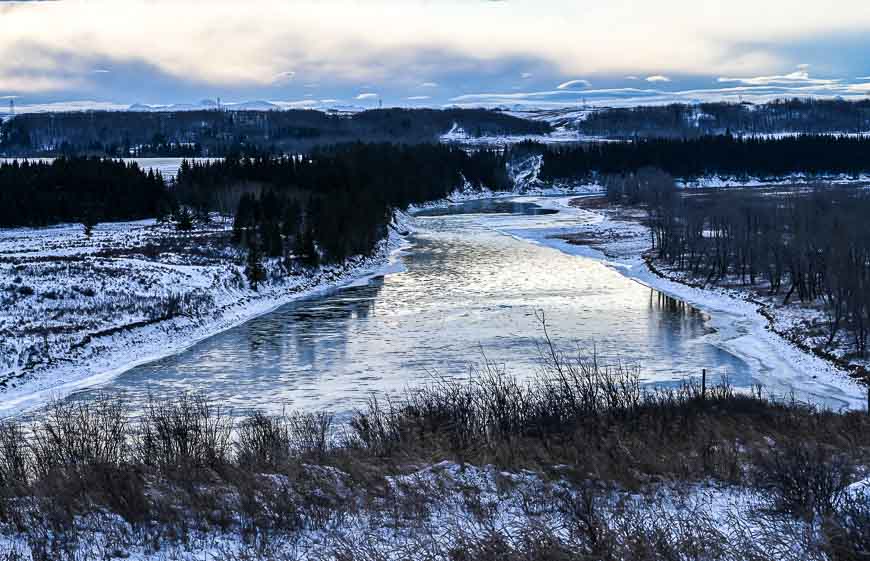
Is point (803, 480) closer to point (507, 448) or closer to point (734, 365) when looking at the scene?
point (507, 448)

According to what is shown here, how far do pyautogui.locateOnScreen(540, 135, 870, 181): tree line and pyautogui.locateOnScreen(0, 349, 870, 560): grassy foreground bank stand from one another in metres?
167

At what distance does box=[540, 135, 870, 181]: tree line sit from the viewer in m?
178

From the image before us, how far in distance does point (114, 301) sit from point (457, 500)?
31.3 meters

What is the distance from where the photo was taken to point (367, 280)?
178 feet

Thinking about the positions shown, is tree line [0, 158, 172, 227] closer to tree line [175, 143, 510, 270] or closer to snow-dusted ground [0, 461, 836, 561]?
tree line [175, 143, 510, 270]

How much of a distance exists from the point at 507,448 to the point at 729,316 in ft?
93.4

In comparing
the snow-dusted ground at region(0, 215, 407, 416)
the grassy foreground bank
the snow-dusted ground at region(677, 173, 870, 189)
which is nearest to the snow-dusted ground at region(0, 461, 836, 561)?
the grassy foreground bank

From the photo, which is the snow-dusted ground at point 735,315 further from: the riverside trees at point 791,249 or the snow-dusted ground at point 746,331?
the riverside trees at point 791,249

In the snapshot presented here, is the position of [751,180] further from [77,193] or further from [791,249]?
[791,249]

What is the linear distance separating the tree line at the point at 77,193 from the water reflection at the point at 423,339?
144ft

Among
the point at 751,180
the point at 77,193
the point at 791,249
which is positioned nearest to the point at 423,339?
the point at 791,249

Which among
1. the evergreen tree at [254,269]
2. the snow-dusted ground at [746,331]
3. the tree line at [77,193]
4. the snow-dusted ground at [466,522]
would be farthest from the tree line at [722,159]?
the snow-dusted ground at [466,522]

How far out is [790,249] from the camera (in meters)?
41.6

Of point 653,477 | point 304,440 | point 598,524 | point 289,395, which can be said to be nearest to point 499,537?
point 598,524
